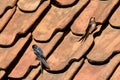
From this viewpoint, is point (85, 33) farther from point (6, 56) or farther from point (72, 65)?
point (6, 56)

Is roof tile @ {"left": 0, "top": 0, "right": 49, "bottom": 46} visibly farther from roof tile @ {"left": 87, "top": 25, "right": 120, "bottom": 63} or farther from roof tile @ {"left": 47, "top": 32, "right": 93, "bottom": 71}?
roof tile @ {"left": 87, "top": 25, "right": 120, "bottom": 63}

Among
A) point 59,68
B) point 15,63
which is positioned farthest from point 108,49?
point 15,63

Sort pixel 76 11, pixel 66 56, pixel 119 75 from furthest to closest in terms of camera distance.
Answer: pixel 76 11, pixel 66 56, pixel 119 75

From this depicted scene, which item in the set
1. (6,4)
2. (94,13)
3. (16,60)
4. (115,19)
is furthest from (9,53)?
(115,19)

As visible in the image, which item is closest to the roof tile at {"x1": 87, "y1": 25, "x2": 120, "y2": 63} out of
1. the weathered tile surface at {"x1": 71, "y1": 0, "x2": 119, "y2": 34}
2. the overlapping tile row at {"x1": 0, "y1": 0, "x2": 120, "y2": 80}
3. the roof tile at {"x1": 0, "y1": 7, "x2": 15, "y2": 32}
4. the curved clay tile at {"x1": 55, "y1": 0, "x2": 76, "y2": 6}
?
the overlapping tile row at {"x1": 0, "y1": 0, "x2": 120, "y2": 80}

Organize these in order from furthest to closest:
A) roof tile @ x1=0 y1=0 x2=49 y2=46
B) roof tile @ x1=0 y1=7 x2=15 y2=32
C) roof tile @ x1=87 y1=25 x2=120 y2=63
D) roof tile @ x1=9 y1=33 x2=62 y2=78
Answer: roof tile @ x1=0 y1=7 x2=15 y2=32 < roof tile @ x1=0 y1=0 x2=49 y2=46 < roof tile @ x1=9 y1=33 x2=62 y2=78 < roof tile @ x1=87 y1=25 x2=120 y2=63

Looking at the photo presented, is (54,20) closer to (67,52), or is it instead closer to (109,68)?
(67,52)
